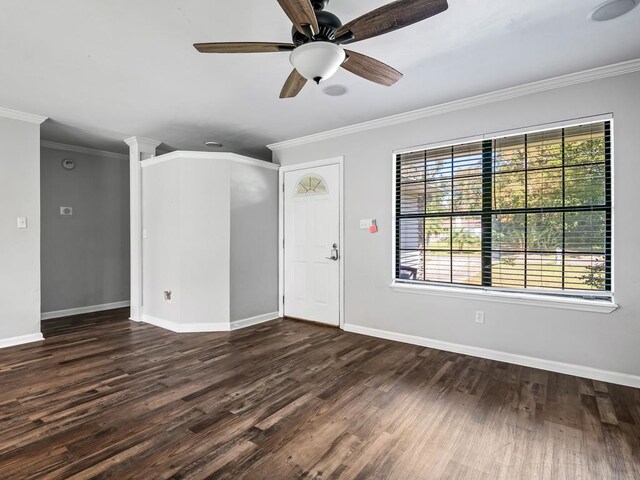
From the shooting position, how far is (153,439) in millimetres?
1989

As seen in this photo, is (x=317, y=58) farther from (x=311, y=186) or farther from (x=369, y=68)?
(x=311, y=186)

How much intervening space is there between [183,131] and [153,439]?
366 centimetres

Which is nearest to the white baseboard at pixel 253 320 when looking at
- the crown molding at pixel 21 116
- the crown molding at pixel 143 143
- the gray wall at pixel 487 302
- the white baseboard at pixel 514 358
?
the gray wall at pixel 487 302

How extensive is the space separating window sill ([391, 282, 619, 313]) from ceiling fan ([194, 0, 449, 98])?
2344 mm

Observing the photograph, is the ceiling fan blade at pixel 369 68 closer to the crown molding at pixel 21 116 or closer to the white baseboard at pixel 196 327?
the white baseboard at pixel 196 327

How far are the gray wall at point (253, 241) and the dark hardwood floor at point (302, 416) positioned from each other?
1103 mm

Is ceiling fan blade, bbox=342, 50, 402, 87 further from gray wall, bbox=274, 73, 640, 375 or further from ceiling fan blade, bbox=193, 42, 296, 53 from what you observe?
gray wall, bbox=274, 73, 640, 375

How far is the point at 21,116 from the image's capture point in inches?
146

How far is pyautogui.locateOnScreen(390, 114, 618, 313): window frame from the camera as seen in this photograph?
280cm

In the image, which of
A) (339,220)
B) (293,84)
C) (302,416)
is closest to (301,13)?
→ (293,84)

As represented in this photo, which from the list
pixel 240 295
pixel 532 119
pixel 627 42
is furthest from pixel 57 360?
pixel 627 42

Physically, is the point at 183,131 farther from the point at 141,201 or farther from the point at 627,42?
the point at 627,42

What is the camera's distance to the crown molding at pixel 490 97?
2.74m

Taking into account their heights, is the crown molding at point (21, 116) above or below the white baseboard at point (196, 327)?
above
